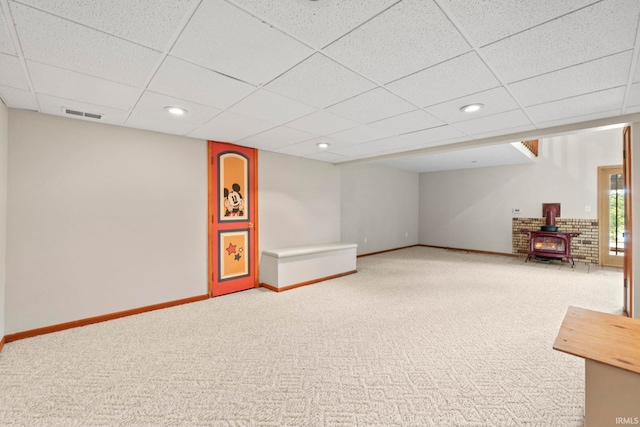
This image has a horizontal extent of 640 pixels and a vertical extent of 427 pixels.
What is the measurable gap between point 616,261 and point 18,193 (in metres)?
9.86

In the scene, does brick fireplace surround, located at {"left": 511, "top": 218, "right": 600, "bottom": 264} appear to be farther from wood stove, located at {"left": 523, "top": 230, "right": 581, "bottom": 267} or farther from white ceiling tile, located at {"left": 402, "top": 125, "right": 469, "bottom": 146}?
white ceiling tile, located at {"left": 402, "top": 125, "right": 469, "bottom": 146}

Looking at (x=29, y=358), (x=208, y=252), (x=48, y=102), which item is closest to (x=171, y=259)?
(x=208, y=252)

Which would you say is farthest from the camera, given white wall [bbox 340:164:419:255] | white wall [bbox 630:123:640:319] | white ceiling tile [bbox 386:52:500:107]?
white wall [bbox 340:164:419:255]

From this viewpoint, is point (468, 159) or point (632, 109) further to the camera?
point (468, 159)

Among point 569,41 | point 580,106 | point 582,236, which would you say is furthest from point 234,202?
point 582,236

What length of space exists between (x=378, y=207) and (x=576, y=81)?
576cm

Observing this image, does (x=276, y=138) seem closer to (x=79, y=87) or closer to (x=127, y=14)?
(x=79, y=87)

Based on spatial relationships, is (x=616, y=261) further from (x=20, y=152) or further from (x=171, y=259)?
(x=20, y=152)

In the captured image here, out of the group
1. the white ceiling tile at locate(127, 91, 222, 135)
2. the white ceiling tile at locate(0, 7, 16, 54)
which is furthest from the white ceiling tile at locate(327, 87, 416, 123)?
the white ceiling tile at locate(0, 7, 16, 54)

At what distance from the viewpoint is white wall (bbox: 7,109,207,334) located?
2.73 meters

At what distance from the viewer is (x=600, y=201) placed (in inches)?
237

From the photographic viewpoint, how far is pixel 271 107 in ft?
8.65

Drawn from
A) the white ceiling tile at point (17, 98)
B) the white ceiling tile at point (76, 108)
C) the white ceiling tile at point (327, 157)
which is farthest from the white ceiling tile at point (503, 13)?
the white ceiling tile at point (327, 157)

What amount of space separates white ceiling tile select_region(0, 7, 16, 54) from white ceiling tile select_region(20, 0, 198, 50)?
282mm
